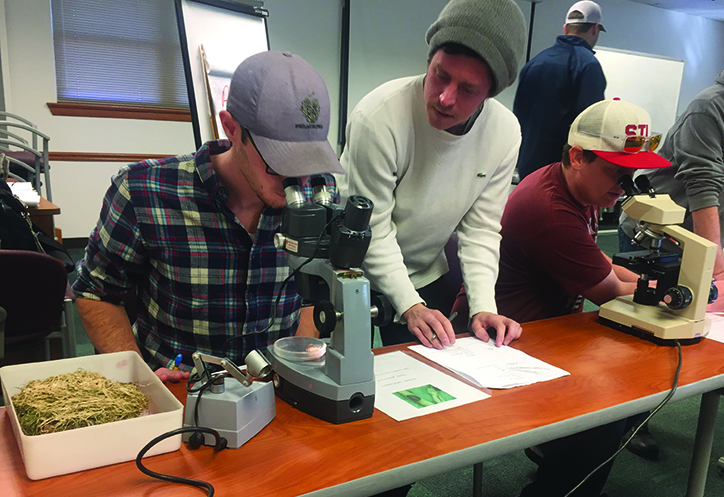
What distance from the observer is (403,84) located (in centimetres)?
141

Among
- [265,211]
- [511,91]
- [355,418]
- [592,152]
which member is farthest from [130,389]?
[511,91]

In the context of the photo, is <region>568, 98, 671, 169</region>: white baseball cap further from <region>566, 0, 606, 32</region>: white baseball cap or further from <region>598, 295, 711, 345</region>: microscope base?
<region>566, 0, 606, 32</region>: white baseball cap

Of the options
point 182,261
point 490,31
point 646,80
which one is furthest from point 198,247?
point 646,80

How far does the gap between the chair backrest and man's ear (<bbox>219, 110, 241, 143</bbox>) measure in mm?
965

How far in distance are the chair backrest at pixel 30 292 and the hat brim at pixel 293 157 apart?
1.05m

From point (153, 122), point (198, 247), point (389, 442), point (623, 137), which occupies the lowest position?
point (389, 442)

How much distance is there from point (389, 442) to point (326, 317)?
22 cm

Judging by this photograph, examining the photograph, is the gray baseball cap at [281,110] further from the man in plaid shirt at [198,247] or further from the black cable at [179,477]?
the black cable at [179,477]

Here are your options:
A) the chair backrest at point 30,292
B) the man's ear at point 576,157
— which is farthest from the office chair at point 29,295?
the man's ear at point 576,157

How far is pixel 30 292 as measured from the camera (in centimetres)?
172

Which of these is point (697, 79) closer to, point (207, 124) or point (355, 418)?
point (207, 124)

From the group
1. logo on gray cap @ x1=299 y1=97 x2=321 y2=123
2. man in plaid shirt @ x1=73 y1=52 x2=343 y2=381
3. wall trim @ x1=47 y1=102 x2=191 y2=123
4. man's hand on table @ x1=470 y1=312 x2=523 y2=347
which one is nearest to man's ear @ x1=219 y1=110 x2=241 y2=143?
man in plaid shirt @ x1=73 y1=52 x2=343 y2=381

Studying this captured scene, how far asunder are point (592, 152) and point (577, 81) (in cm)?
146

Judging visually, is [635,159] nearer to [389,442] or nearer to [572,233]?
[572,233]
